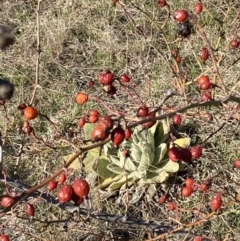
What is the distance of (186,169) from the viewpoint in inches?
102

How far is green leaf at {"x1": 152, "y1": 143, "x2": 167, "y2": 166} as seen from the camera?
A: 248cm

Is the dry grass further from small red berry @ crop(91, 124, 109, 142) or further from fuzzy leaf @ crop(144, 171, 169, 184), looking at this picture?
small red berry @ crop(91, 124, 109, 142)

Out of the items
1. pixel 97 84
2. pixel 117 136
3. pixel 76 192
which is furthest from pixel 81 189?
pixel 97 84

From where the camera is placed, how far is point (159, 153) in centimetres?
250

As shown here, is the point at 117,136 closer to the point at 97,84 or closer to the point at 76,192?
the point at 76,192

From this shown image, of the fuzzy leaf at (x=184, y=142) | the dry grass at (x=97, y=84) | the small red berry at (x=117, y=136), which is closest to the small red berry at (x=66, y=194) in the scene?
the small red berry at (x=117, y=136)

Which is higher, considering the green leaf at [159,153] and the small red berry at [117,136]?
the small red berry at [117,136]

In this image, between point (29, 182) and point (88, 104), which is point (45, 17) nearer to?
point (88, 104)

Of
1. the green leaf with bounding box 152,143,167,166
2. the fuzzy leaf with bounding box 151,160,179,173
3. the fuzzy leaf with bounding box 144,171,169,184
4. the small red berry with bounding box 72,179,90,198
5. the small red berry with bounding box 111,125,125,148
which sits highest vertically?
the small red berry with bounding box 111,125,125,148

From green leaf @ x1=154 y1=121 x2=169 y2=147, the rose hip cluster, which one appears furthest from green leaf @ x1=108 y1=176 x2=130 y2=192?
the rose hip cluster

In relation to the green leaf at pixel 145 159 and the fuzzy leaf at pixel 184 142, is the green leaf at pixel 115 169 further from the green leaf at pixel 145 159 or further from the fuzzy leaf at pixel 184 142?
the fuzzy leaf at pixel 184 142

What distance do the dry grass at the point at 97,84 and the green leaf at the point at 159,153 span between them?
14cm

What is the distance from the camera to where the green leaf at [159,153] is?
8.13 feet

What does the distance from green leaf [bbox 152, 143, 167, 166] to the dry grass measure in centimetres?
14
